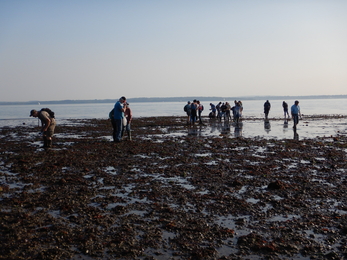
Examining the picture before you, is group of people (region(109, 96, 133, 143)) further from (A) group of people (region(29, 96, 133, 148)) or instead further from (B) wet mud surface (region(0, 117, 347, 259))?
(B) wet mud surface (region(0, 117, 347, 259))

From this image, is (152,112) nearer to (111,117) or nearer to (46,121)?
(111,117)

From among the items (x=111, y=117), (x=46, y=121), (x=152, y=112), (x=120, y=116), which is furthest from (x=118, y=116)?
(x=152, y=112)

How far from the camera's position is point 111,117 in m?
17.3

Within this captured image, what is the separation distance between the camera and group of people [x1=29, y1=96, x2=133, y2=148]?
1481 centimetres

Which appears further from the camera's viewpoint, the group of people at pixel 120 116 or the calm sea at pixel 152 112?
the calm sea at pixel 152 112

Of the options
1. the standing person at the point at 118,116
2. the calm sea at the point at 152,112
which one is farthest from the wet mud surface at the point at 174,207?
the calm sea at the point at 152,112

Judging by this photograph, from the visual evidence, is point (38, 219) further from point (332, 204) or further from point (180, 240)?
point (332, 204)

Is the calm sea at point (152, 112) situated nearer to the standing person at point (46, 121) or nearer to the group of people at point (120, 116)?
the standing person at point (46, 121)

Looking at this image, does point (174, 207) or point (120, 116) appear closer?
point (174, 207)

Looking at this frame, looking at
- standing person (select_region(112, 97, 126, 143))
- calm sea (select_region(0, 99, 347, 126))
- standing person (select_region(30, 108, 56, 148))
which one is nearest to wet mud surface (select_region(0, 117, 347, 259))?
standing person (select_region(30, 108, 56, 148))

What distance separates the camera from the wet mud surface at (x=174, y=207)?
4.98 meters

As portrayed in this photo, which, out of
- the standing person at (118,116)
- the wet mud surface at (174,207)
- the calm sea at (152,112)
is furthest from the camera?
the calm sea at (152,112)

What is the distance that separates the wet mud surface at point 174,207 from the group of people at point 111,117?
2486 millimetres

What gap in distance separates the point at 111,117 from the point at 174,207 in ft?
36.4
